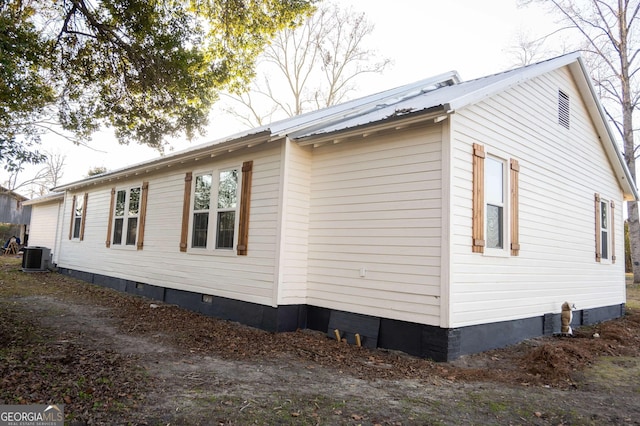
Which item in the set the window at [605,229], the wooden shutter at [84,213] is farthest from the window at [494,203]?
the wooden shutter at [84,213]

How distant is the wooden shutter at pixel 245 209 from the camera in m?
8.11

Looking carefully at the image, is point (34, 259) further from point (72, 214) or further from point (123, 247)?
point (123, 247)

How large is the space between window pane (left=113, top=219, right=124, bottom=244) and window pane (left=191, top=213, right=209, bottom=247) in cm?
442

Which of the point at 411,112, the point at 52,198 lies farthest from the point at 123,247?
the point at 411,112

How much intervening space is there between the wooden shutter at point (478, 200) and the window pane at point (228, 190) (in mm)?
4659

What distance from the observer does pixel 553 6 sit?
1970 centimetres

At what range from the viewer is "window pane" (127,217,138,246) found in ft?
39.2

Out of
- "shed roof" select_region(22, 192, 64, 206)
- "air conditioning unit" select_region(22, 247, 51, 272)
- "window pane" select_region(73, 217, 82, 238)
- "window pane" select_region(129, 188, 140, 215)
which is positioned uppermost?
"shed roof" select_region(22, 192, 64, 206)

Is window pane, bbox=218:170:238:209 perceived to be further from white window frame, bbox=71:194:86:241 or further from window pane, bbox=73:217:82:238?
window pane, bbox=73:217:82:238

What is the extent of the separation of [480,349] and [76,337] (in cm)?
627

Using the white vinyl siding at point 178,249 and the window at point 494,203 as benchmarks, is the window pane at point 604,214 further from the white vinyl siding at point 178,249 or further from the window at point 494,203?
the white vinyl siding at point 178,249

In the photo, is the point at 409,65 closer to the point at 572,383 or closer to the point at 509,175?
the point at 509,175

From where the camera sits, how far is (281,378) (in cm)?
495

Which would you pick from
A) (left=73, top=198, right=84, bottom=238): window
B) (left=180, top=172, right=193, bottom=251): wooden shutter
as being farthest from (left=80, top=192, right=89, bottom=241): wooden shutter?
(left=180, top=172, right=193, bottom=251): wooden shutter
